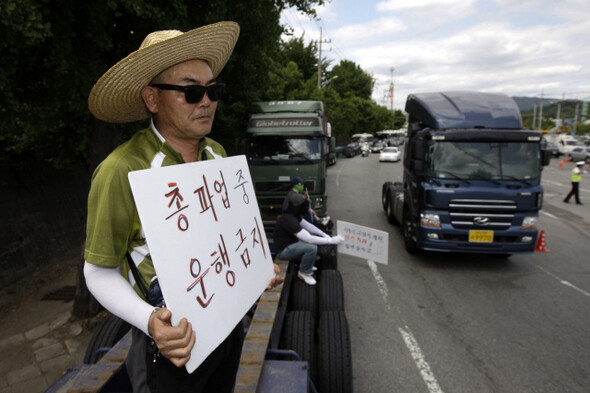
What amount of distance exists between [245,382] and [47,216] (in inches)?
263

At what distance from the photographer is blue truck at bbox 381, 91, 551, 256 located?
6.09 metres

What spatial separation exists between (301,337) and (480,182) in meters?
4.66

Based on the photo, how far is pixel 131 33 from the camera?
15.8ft

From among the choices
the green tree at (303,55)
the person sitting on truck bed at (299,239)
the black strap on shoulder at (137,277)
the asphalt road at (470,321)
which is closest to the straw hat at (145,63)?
the black strap on shoulder at (137,277)

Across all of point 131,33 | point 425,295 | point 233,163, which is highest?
point 131,33

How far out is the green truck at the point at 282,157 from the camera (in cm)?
809

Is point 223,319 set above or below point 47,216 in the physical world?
above

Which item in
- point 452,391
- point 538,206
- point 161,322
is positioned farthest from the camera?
point 538,206

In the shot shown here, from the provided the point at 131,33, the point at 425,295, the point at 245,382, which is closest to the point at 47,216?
the point at 131,33

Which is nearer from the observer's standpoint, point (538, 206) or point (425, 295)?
point (425, 295)

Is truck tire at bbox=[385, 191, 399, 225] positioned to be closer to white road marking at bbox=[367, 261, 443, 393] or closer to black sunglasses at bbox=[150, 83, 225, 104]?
white road marking at bbox=[367, 261, 443, 393]

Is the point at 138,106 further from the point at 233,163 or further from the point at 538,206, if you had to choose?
the point at 538,206

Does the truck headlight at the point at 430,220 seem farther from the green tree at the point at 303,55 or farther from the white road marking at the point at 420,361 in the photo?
the green tree at the point at 303,55

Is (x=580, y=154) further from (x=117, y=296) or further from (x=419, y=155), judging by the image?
(x=117, y=296)
